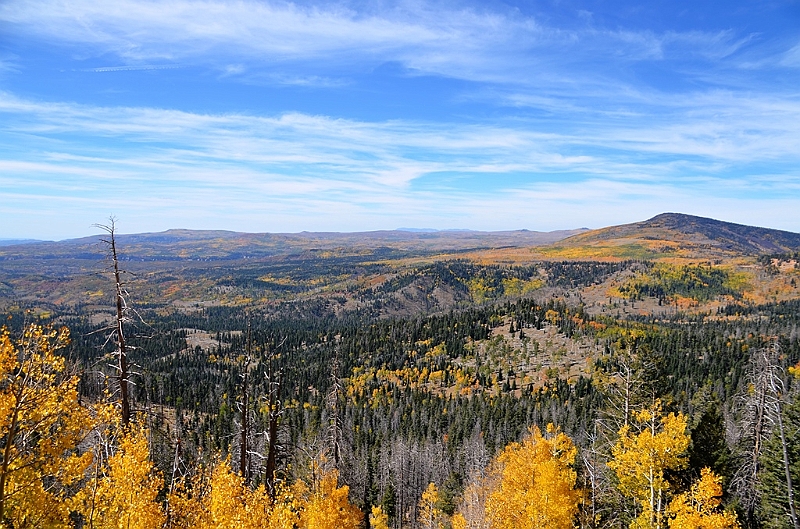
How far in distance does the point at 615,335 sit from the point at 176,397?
169118mm

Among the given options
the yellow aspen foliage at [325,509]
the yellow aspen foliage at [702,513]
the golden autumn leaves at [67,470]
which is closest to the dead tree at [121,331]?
the golden autumn leaves at [67,470]

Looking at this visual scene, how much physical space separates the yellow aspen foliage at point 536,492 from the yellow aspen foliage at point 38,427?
68.1 feet

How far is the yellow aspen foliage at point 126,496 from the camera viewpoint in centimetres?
1572

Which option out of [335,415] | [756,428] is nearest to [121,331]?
[335,415]

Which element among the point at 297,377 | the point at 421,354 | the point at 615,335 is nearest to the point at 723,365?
the point at 615,335

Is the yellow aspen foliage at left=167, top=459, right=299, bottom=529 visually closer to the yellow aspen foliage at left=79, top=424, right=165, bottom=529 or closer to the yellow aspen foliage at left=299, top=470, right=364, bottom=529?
the yellow aspen foliage at left=79, top=424, right=165, bottom=529

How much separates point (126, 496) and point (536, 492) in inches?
827

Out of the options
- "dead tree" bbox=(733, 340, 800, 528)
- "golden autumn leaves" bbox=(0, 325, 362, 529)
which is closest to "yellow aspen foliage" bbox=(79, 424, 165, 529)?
"golden autumn leaves" bbox=(0, 325, 362, 529)

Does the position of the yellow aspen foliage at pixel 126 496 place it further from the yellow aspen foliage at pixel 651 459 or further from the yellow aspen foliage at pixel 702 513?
the yellow aspen foliage at pixel 651 459

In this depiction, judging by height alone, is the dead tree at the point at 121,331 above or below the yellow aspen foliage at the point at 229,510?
above

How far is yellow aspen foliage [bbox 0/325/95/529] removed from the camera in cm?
1301

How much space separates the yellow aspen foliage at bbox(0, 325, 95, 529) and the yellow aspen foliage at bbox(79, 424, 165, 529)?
0.97 metres

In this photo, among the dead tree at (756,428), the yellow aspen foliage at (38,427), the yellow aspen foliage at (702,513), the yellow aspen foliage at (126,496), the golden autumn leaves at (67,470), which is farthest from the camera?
the dead tree at (756,428)

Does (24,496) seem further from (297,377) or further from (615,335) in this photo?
(615,335)
